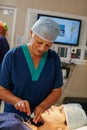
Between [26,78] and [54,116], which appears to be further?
[54,116]

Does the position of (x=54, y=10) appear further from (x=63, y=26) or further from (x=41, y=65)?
(x=41, y=65)

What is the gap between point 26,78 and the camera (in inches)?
54.2

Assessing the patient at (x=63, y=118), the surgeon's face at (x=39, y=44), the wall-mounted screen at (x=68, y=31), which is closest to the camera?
the surgeon's face at (x=39, y=44)

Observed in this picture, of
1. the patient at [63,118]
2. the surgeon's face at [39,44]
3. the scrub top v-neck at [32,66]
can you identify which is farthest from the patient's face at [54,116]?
the surgeon's face at [39,44]

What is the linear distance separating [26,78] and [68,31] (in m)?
1.90

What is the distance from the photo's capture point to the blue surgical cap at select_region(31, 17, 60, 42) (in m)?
1.35

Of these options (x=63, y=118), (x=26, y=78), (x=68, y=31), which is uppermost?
(x=68, y=31)

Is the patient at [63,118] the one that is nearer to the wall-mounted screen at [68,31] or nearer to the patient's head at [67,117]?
the patient's head at [67,117]

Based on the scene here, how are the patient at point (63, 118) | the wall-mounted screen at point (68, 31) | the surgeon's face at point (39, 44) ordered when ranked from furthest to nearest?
the wall-mounted screen at point (68, 31) < the patient at point (63, 118) < the surgeon's face at point (39, 44)

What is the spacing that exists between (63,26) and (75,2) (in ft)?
1.23

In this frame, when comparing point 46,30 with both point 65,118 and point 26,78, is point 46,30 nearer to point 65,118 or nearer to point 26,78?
point 26,78

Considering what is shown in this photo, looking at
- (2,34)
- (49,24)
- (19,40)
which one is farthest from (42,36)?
(19,40)

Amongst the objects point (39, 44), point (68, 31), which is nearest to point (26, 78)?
Result: point (39, 44)

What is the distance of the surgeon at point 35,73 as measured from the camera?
134 cm
